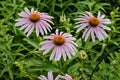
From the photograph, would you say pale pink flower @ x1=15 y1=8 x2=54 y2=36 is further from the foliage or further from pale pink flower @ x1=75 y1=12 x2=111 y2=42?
the foliage

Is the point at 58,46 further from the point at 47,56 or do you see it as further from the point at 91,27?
the point at 47,56

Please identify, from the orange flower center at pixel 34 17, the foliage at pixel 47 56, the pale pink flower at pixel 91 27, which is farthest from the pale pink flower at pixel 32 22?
the foliage at pixel 47 56

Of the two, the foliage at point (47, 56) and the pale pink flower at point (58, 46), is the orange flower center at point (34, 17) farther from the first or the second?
the foliage at point (47, 56)

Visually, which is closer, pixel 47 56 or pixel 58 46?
pixel 58 46

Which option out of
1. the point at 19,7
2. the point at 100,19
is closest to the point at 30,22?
the point at 100,19

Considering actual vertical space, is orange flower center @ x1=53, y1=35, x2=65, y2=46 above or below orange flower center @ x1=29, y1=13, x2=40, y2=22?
below

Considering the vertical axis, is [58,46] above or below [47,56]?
below

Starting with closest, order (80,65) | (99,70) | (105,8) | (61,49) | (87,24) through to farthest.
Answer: (61,49) < (87,24) < (80,65) < (99,70) < (105,8)

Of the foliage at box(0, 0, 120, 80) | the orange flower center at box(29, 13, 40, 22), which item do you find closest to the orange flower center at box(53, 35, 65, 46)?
the orange flower center at box(29, 13, 40, 22)

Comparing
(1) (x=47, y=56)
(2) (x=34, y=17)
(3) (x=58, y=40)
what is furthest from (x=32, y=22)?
(1) (x=47, y=56)

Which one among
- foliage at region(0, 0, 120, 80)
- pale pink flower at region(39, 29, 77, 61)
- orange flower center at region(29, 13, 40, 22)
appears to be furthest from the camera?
foliage at region(0, 0, 120, 80)

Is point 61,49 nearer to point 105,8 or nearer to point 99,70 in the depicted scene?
point 99,70
